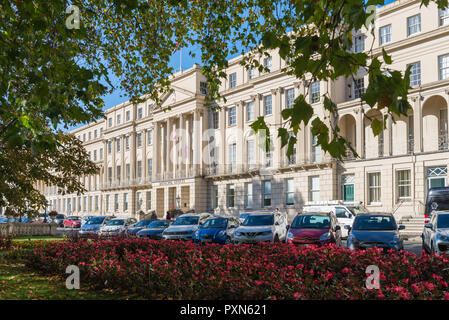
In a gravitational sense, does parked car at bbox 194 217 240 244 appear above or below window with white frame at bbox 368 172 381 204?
below

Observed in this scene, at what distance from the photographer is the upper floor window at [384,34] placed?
36.1 meters

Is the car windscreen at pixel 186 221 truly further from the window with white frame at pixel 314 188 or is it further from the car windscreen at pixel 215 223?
the window with white frame at pixel 314 188

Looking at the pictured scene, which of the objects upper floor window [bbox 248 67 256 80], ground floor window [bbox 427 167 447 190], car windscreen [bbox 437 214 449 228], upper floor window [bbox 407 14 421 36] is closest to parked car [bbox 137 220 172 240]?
car windscreen [bbox 437 214 449 228]

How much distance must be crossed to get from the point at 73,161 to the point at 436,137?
2608 cm

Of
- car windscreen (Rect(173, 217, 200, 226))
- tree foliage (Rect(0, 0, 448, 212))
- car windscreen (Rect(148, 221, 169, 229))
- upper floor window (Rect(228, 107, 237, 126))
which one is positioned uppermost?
upper floor window (Rect(228, 107, 237, 126))

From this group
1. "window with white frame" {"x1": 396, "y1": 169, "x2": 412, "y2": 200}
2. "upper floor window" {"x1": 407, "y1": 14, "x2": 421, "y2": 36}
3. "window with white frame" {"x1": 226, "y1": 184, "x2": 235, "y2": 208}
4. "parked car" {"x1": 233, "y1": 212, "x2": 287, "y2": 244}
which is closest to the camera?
"parked car" {"x1": 233, "y1": 212, "x2": 287, "y2": 244}

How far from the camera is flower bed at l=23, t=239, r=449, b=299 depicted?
6.61 metres

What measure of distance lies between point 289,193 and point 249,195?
5654 mm

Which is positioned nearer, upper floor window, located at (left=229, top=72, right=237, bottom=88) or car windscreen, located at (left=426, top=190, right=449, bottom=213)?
car windscreen, located at (left=426, top=190, right=449, bottom=213)

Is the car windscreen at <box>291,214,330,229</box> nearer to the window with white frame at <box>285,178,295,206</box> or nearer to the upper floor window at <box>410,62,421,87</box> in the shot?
the upper floor window at <box>410,62,421,87</box>

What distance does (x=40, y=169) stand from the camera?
1662 cm

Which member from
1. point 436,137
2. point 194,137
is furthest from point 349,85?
point 194,137

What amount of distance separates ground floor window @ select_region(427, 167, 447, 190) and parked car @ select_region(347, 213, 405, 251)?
649 inches
